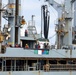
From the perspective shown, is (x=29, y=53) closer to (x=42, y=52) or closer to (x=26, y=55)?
(x=26, y=55)

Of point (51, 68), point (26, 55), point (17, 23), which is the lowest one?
point (51, 68)

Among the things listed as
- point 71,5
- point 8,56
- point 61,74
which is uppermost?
point 71,5

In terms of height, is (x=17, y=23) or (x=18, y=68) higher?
(x=17, y=23)

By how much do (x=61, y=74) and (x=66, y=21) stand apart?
6224mm

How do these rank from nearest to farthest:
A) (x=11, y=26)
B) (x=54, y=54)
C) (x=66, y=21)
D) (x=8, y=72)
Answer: (x=8, y=72) → (x=54, y=54) → (x=11, y=26) → (x=66, y=21)

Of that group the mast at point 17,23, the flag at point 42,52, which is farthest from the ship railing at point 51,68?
the mast at point 17,23

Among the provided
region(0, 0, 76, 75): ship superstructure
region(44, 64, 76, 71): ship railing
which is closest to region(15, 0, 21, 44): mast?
region(0, 0, 76, 75): ship superstructure

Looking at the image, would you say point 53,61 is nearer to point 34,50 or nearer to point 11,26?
point 34,50

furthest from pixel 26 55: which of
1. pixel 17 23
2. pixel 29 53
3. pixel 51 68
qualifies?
pixel 17 23

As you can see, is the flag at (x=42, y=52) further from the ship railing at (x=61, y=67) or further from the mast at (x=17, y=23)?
the mast at (x=17, y=23)

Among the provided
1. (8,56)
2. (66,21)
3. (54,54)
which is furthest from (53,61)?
(66,21)

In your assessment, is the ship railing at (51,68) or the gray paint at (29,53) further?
the ship railing at (51,68)

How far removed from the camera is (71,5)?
2583cm

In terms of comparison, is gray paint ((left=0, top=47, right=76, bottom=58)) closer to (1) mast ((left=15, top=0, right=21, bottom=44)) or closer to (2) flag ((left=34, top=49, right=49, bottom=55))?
(2) flag ((left=34, top=49, right=49, bottom=55))
